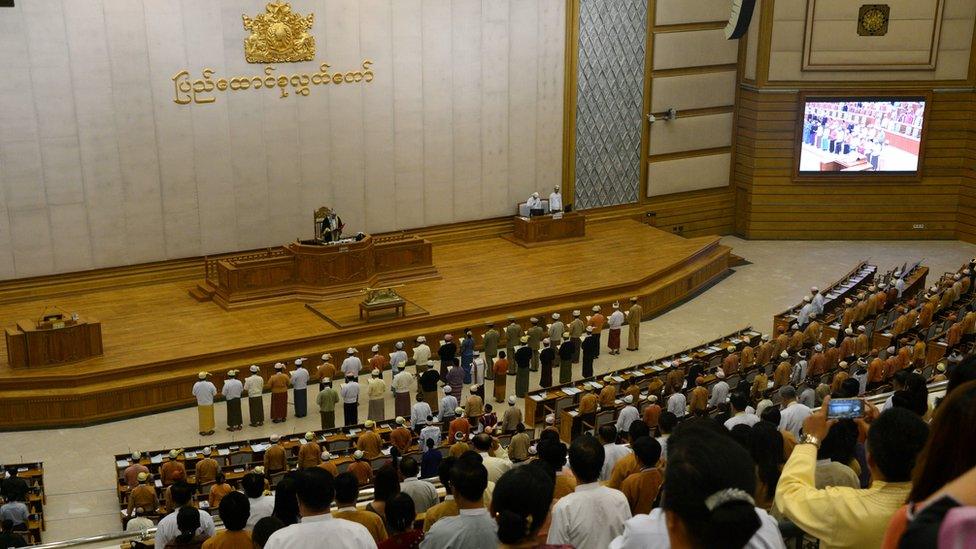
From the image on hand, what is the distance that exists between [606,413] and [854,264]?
11373 millimetres

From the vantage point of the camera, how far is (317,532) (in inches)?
179

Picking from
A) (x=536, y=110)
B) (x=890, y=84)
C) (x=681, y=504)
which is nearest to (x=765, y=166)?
(x=890, y=84)

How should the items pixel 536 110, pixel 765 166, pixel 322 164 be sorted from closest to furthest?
pixel 322 164, pixel 536 110, pixel 765 166

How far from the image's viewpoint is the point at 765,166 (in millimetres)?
24500

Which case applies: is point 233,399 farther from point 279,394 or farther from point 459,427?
point 459,427

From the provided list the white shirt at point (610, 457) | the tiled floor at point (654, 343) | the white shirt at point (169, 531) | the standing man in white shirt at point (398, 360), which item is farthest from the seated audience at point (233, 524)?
the standing man in white shirt at point (398, 360)

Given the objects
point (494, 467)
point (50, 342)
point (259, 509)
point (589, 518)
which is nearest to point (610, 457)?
point (494, 467)

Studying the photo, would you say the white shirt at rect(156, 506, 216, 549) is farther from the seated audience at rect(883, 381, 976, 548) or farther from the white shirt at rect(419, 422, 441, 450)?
the seated audience at rect(883, 381, 976, 548)

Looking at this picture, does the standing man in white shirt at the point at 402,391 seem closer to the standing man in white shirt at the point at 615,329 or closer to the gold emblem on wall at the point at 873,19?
the standing man in white shirt at the point at 615,329

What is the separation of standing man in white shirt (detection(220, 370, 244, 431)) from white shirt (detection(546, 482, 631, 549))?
10.3 meters

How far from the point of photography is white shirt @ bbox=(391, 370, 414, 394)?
49.1 feet

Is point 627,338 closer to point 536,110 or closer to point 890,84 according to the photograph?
point 536,110

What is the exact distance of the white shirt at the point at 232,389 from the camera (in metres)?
14.5

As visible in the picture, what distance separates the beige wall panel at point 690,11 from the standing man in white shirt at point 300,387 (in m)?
11.9
